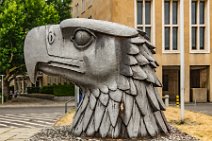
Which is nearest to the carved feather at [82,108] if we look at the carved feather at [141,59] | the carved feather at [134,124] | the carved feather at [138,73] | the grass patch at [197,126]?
the carved feather at [134,124]

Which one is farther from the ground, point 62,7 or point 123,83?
point 62,7

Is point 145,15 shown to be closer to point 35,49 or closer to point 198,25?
point 198,25

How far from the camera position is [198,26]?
124 ft

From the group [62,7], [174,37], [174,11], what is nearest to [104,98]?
[174,37]

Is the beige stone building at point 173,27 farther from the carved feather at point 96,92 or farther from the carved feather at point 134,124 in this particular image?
the carved feather at point 134,124

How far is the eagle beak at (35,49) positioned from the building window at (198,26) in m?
31.4

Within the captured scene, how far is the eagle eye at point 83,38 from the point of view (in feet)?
23.4

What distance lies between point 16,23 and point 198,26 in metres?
15.9

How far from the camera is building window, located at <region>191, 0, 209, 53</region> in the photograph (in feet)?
124

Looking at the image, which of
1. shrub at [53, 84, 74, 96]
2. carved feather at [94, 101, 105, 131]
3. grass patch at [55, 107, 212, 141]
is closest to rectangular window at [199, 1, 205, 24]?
shrub at [53, 84, 74, 96]

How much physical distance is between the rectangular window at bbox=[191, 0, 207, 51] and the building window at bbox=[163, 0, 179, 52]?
1.43 meters

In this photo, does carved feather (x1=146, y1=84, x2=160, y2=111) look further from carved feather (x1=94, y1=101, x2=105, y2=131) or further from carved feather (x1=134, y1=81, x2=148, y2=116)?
carved feather (x1=94, y1=101, x2=105, y2=131)

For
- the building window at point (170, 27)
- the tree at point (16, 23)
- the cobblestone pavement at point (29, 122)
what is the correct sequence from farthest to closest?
the building window at point (170, 27)
the tree at point (16, 23)
the cobblestone pavement at point (29, 122)

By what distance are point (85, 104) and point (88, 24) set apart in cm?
140
